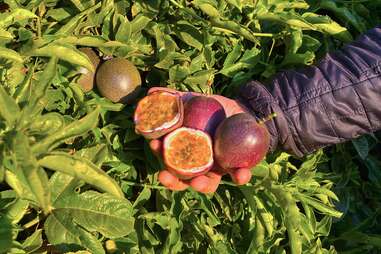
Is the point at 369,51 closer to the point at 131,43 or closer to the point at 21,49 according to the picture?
the point at 131,43

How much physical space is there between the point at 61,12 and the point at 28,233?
24.7 inches

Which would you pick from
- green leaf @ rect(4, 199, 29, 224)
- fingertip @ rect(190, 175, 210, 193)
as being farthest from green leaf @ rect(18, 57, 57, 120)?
fingertip @ rect(190, 175, 210, 193)

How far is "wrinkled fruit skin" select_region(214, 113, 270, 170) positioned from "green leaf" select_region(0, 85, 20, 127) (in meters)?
0.62

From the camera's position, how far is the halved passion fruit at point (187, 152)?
4.87 feet

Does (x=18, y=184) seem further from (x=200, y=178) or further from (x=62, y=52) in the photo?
(x=200, y=178)

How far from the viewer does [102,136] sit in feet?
4.99

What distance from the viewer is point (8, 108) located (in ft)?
3.55

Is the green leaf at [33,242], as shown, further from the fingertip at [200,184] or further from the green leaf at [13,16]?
the green leaf at [13,16]

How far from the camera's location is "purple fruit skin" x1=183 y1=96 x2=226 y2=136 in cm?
154

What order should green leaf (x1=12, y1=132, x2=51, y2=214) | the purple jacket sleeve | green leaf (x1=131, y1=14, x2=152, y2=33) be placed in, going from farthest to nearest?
the purple jacket sleeve
green leaf (x1=131, y1=14, x2=152, y2=33)
green leaf (x1=12, y1=132, x2=51, y2=214)

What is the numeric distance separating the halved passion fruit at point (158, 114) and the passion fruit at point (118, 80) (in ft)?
0.28

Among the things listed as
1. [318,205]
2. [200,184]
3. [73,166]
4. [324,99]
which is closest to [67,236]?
[73,166]

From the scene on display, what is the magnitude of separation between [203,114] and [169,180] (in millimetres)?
218

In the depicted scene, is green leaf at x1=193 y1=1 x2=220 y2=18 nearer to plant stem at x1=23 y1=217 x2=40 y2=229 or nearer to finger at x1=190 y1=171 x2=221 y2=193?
finger at x1=190 y1=171 x2=221 y2=193
